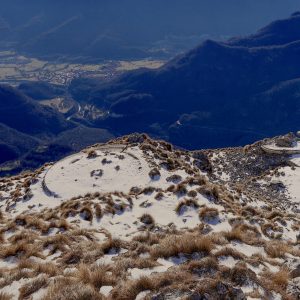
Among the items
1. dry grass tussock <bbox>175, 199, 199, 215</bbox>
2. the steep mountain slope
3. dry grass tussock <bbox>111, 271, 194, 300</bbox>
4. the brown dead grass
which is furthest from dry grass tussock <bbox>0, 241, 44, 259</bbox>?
dry grass tussock <bbox>175, 199, 199, 215</bbox>

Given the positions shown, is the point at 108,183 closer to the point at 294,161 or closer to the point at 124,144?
the point at 124,144

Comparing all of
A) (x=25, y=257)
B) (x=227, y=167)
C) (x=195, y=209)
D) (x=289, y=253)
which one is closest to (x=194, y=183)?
(x=195, y=209)

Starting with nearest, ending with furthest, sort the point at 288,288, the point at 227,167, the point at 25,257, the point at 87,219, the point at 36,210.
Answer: the point at 288,288 → the point at 25,257 → the point at 87,219 → the point at 36,210 → the point at 227,167

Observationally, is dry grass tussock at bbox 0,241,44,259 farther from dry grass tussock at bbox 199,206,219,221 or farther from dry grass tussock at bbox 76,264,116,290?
dry grass tussock at bbox 199,206,219,221

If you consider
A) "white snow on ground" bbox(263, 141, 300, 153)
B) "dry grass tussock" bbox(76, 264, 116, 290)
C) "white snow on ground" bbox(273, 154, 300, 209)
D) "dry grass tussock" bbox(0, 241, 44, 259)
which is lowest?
"white snow on ground" bbox(263, 141, 300, 153)

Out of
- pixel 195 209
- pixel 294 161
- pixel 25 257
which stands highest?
pixel 25 257

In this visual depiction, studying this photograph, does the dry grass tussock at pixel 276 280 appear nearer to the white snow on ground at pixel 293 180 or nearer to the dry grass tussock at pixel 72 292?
the dry grass tussock at pixel 72 292

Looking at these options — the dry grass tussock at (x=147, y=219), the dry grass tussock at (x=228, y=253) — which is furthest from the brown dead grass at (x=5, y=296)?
the dry grass tussock at (x=147, y=219)

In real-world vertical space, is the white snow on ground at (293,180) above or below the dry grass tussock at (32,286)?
below

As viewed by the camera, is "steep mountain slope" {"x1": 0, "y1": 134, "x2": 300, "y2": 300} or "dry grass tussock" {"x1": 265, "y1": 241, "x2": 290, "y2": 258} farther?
"dry grass tussock" {"x1": 265, "y1": 241, "x2": 290, "y2": 258}
